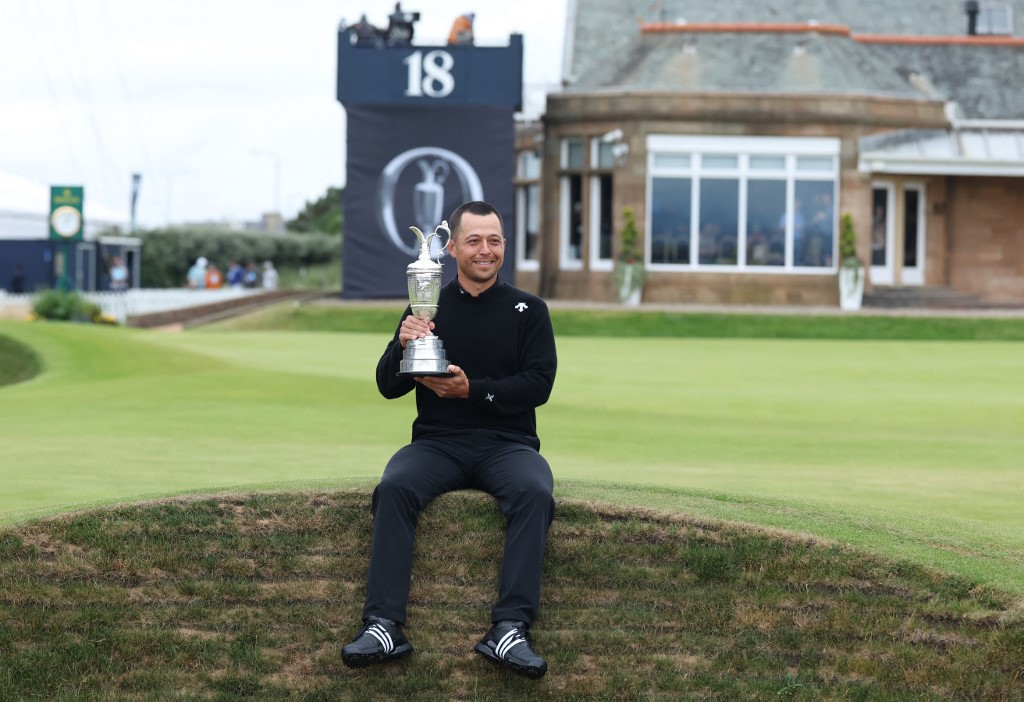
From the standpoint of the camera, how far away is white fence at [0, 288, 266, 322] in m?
34.1

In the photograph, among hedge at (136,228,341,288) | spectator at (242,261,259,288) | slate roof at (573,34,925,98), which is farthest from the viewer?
hedge at (136,228,341,288)

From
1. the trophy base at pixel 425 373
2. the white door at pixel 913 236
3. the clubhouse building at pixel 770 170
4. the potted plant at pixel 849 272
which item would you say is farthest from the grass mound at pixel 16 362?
the white door at pixel 913 236

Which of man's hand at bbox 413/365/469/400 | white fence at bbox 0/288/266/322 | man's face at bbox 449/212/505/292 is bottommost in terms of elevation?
white fence at bbox 0/288/266/322

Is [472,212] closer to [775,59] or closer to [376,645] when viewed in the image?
[376,645]

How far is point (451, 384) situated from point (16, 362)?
1594 cm

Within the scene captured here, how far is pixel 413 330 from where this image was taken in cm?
669

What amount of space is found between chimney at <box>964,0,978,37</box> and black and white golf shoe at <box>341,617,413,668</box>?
4017cm

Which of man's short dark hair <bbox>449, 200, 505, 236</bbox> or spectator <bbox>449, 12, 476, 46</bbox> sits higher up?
spectator <bbox>449, 12, 476, 46</bbox>

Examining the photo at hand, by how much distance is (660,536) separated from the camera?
23.0ft

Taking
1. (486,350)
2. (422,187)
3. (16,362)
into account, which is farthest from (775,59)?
(486,350)

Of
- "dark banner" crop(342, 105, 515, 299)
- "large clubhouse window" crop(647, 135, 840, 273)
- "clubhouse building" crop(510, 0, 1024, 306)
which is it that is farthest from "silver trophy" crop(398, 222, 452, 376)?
"large clubhouse window" crop(647, 135, 840, 273)

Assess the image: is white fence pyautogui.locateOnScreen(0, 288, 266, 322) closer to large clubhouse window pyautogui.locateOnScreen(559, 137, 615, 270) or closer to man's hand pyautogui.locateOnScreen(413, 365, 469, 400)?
large clubhouse window pyautogui.locateOnScreen(559, 137, 615, 270)

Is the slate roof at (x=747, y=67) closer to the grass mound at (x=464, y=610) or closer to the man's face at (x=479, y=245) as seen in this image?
the man's face at (x=479, y=245)

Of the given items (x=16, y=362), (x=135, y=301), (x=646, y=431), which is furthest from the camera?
(x=135, y=301)
